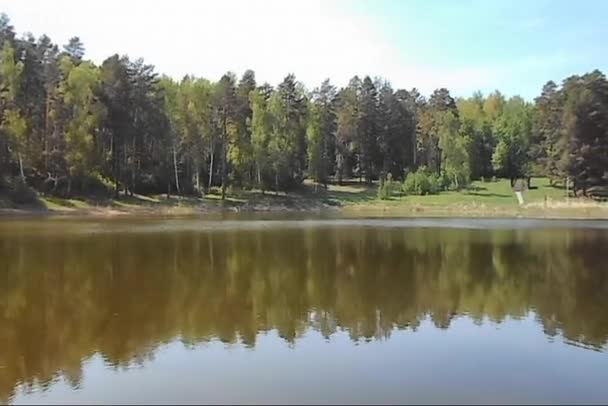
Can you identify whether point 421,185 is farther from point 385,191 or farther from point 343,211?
point 343,211

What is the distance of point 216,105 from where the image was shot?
7400 cm

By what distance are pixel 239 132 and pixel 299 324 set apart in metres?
59.4

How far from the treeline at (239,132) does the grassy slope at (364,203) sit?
2.46 m

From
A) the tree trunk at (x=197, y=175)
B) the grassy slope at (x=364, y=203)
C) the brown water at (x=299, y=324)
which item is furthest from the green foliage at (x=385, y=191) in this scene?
the brown water at (x=299, y=324)

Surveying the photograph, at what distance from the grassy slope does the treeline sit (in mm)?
2461

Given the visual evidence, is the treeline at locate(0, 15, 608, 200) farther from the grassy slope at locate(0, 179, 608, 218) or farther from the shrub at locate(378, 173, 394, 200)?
the shrub at locate(378, 173, 394, 200)

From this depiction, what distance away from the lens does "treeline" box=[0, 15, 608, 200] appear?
205 ft

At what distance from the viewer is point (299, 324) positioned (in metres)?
15.5

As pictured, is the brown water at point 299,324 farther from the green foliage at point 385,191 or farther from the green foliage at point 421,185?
the green foliage at point 421,185

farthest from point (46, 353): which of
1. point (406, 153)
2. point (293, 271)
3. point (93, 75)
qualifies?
point (406, 153)

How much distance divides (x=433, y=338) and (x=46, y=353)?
7317mm

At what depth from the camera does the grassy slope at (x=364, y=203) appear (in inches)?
2461

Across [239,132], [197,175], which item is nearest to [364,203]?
[239,132]

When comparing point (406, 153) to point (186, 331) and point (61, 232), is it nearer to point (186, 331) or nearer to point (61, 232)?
point (61, 232)
